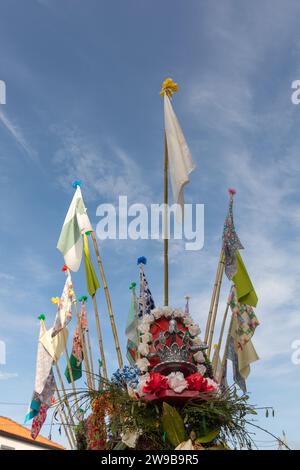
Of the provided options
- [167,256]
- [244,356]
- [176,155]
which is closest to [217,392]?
[167,256]

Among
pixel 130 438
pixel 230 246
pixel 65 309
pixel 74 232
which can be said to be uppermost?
pixel 74 232

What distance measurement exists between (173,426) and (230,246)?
5087 mm

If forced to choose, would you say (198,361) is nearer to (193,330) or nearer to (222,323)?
(193,330)

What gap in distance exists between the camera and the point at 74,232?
385 inches

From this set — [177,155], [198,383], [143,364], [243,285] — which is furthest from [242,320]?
[198,383]

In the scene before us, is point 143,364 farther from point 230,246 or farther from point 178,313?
point 230,246

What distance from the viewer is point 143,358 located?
18.6 ft

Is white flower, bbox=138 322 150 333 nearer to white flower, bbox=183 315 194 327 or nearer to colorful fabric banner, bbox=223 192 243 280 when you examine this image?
white flower, bbox=183 315 194 327

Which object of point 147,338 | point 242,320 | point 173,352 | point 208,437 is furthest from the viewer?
point 242,320

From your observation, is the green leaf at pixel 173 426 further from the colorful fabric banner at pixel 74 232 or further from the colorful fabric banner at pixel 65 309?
the colorful fabric banner at pixel 65 309

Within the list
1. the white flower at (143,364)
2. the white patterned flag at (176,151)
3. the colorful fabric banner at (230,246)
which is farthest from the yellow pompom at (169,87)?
the white flower at (143,364)

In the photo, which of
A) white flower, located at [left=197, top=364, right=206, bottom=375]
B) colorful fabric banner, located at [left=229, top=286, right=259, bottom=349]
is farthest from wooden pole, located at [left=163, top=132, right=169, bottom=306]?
colorful fabric banner, located at [left=229, top=286, right=259, bottom=349]

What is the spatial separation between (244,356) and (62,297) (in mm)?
4451

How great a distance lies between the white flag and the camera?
290 inches
